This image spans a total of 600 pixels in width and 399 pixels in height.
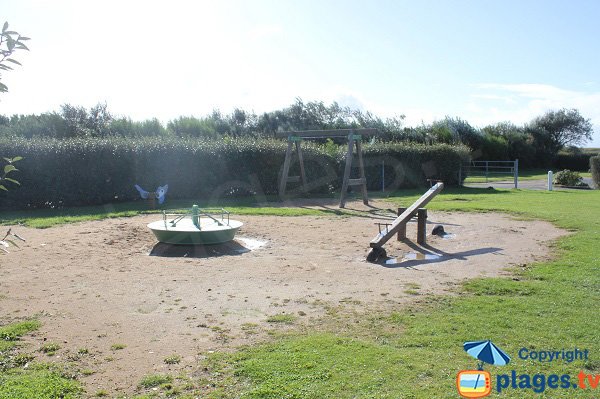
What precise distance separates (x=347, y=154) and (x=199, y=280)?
1140 cm

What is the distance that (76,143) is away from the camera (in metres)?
17.5

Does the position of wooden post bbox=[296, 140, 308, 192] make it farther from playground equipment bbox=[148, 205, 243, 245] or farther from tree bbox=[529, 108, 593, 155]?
tree bbox=[529, 108, 593, 155]

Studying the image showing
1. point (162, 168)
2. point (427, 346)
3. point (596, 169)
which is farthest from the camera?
point (596, 169)

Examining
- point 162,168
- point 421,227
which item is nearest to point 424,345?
point 421,227

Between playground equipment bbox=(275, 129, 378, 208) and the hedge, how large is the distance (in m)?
1.16

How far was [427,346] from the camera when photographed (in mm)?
4785

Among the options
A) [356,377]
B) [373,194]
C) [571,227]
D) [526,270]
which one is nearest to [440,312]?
[356,377]

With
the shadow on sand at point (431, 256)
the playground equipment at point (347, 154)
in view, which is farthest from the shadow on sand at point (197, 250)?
the playground equipment at point (347, 154)

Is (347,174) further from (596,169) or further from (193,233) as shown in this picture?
(596,169)

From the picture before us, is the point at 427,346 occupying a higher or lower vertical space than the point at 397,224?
lower

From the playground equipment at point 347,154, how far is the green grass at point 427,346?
10739 millimetres

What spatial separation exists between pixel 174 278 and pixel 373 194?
50.6 ft

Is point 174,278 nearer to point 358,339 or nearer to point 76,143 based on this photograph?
point 358,339

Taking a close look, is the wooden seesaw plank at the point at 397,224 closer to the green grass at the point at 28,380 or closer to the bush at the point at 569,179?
the green grass at the point at 28,380
